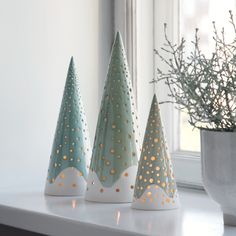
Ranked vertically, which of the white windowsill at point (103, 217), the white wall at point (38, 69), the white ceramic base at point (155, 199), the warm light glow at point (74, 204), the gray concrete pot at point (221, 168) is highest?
the white wall at point (38, 69)

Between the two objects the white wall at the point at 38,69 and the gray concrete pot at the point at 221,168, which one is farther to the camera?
the white wall at the point at 38,69

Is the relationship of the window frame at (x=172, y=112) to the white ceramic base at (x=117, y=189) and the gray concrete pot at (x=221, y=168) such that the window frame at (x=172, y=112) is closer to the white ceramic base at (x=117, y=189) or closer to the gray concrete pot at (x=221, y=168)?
the white ceramic base at (x=117, y=189)

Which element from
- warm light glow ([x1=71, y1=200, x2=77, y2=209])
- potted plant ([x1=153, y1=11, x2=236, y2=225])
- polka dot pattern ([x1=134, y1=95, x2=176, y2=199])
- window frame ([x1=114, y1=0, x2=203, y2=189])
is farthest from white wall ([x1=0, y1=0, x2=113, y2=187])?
potted plant ([x1=153, y1=11, x2=236, y2=225])

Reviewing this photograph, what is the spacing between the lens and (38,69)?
1.50 meters

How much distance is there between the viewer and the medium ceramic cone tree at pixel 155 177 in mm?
1253

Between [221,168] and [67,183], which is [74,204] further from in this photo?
[221,168]

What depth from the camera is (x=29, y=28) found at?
1.48 m

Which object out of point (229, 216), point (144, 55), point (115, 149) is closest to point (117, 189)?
point (115, 149)

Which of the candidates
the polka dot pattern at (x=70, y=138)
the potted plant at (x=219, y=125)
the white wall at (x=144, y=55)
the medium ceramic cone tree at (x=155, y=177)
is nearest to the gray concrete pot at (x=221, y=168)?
the potted plant at (x=219, y=125)

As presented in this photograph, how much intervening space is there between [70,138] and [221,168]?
42 centimetres

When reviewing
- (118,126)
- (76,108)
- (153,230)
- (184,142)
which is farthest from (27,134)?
(153,230)

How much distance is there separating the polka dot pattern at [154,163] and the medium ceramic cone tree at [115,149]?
6cm

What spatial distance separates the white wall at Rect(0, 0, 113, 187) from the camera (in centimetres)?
145

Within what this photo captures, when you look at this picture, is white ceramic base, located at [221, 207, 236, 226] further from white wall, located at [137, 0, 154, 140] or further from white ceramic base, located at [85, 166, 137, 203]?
white wall, located at [137, 0, 154, 140]
